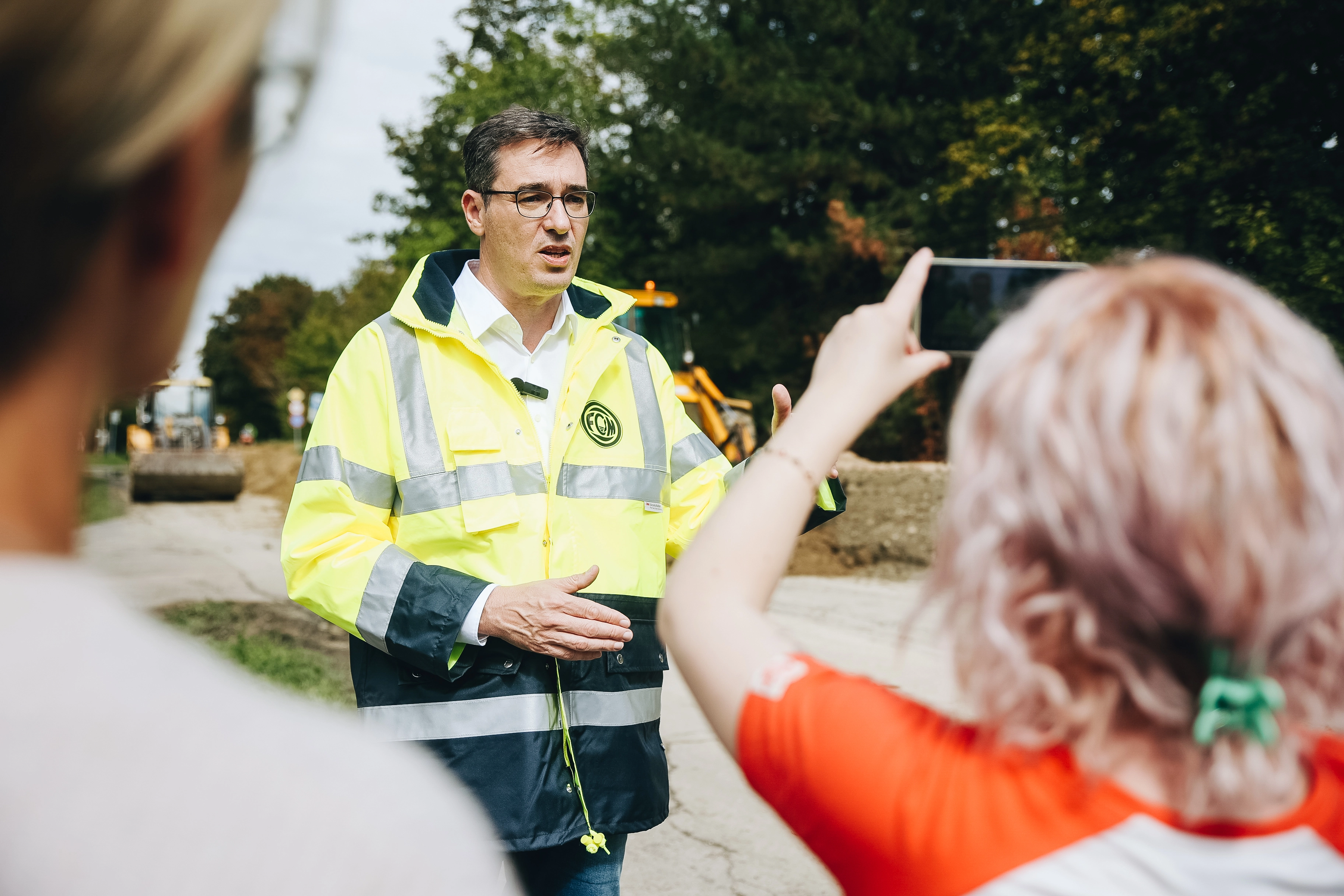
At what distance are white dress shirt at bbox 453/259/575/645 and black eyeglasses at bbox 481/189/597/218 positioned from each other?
190mm

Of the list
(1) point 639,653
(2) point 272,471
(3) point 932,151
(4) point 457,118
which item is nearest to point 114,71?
(1) point 639,653

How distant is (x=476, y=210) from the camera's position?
260cm

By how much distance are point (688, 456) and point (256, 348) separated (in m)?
65.1

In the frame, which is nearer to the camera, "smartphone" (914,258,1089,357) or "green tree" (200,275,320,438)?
"smartphone" (914,258,1089,357)

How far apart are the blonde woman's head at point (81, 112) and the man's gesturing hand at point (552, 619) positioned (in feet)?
4.74

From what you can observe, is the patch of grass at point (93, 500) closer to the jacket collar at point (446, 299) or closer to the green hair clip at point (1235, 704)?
the green hair clip at point (1235, 704)

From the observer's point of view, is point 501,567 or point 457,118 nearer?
point 501,567

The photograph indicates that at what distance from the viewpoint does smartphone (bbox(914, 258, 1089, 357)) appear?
1.78m

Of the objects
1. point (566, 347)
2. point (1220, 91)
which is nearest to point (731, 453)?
point (1220, 91)

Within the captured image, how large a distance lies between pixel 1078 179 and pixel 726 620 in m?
22.0

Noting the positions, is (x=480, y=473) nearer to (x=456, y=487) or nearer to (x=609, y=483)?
(x=456, y=487)

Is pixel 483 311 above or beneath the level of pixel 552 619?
above

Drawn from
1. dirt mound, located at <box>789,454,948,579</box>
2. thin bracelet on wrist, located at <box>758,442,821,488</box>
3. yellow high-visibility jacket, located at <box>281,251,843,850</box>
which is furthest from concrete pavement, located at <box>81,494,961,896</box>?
Answer: yellow high-visibility jacket, located at <box>281,251,843,850</box>

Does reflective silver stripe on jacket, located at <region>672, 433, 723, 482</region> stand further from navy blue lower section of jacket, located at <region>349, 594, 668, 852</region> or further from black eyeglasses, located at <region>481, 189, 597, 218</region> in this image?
black eyeglasses, located at <region>481, 189, 597, 218</region>
